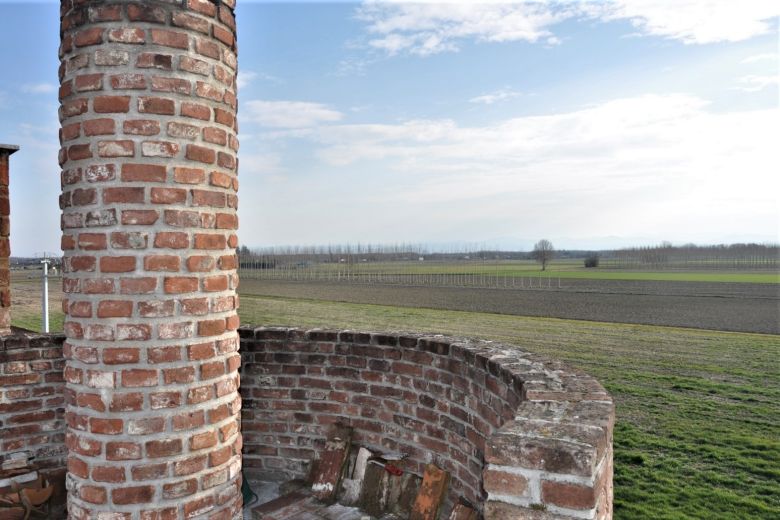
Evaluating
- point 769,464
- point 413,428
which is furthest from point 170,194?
point 769,464

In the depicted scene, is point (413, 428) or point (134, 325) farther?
point (413, 428)

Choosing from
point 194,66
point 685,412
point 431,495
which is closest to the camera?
point 194,66

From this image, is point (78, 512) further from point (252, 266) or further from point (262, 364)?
point (252, 266)

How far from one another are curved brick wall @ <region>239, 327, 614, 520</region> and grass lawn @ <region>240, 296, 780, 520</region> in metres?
2.06

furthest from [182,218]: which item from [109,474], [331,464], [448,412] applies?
[331,464]

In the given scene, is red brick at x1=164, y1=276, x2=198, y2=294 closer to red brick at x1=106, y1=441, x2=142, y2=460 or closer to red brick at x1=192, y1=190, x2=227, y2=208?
red brick at x1=192, y1=190, x2=227, y2=208

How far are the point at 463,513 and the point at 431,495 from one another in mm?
378

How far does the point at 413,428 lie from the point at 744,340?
13122 millimetres

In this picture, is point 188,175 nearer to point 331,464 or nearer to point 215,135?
point 215,135

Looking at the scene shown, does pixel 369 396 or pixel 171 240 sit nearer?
pixel 171 240

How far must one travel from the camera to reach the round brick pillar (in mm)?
2016

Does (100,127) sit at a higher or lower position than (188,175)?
higher

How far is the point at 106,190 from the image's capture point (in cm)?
202

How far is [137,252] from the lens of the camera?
201 centimetres
